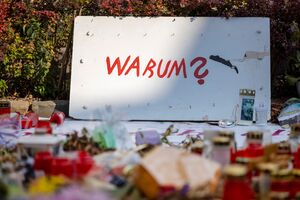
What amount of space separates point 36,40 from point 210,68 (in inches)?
70.4

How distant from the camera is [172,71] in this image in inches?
202

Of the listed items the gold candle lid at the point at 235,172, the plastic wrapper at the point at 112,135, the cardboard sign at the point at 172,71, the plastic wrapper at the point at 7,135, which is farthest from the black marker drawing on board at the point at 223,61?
the gold candle lid at the point at 235,172

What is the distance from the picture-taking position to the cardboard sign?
Result: 16.7 feet

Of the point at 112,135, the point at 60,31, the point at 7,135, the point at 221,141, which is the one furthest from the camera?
the point at 60,31

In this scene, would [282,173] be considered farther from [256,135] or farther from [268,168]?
[256,135]

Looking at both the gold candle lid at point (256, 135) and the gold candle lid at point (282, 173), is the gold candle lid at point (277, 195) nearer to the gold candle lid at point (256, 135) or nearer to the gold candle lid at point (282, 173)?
the gold candle lid at point (282, 173)

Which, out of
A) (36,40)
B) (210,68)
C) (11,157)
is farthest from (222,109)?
(11,157)

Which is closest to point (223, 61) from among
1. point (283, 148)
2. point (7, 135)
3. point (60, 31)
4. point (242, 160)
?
point (60, 31)

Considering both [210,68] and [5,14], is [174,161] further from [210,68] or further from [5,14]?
[5,14]

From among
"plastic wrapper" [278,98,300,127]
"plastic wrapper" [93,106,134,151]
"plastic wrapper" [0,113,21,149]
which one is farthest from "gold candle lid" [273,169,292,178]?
"plastic wrapper" [278,98,300,127]

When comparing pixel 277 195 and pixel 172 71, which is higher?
pixel 172 71

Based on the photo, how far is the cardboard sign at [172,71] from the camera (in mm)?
5090

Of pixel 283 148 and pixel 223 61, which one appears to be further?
pixel 223 61

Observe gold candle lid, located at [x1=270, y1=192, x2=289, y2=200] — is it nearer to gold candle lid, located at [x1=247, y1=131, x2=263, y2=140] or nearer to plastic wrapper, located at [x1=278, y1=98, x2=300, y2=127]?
gold candle lid, located at [x1=247, y1=131, x2=263, y2=140]
